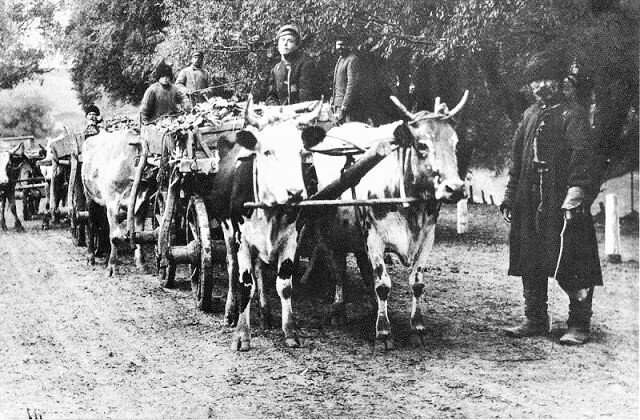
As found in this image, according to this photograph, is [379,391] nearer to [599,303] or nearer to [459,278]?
[599,303]

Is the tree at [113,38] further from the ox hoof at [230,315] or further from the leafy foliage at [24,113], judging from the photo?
the ox hoof at [230,315]

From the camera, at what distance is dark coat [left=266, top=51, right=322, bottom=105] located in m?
8.84

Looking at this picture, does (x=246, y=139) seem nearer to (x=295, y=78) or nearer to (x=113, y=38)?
(x=295, y=78)

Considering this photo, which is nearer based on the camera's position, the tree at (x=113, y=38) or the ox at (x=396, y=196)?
the ox at (x=396, y=196)

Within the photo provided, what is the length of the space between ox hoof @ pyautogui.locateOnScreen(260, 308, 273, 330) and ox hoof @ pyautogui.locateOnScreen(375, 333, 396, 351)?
1293 mm

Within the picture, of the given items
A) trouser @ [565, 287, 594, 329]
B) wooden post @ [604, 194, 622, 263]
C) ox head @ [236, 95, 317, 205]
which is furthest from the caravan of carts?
wooden post @ [604, 194, 622, 263]

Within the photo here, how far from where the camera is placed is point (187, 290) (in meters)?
9.91

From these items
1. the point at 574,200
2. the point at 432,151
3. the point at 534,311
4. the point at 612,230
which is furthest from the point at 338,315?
the point at 612,230

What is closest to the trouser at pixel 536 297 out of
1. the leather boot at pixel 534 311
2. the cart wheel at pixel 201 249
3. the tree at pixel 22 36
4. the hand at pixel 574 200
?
the leather boot at pixel 534 311

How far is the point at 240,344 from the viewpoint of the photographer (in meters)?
7.20

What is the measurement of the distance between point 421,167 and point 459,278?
3.63 metres

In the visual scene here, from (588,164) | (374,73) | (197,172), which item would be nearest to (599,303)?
(588,164)

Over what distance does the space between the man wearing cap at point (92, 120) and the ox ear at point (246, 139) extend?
6.41 meters

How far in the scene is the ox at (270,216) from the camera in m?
6.71
